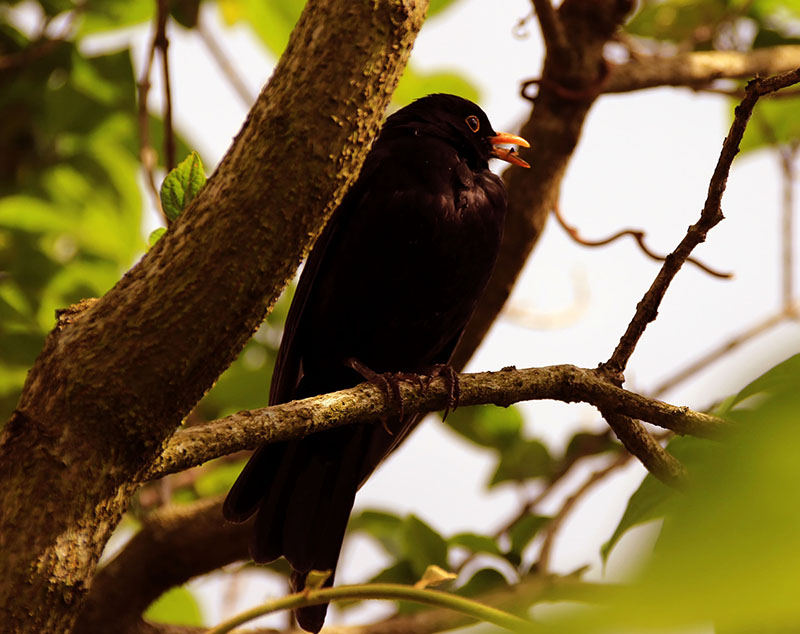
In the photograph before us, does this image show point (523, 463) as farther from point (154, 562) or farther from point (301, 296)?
point (154, 562)

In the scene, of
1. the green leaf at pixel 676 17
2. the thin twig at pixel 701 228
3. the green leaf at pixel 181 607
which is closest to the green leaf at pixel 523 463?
the green leaf at pixel 181 607

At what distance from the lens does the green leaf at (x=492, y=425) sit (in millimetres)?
3326

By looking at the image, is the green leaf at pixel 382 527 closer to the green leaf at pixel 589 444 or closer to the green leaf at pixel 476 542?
the green leaf at pixel 476 542

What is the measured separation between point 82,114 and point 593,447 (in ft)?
8.10

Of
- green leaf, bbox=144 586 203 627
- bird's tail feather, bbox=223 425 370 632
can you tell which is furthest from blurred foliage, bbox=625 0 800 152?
green leaf, bbox=144 586 203 627

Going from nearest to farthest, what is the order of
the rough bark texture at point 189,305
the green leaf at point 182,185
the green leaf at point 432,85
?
the rough bark texture at point 189,305 → the green leaf at point 182,185 → the green leaf at point 432,85

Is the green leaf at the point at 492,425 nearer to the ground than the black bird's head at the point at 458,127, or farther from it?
nearer to the ground

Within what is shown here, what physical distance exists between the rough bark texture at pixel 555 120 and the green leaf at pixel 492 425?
0.47 metres

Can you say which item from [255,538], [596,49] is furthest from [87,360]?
[596,49]

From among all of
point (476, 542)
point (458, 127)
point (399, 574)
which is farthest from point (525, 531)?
point (458, 127)

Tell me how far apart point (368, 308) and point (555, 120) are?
35.5 inches

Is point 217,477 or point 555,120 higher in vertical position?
point 555,120

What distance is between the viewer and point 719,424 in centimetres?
163

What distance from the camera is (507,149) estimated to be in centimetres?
322
